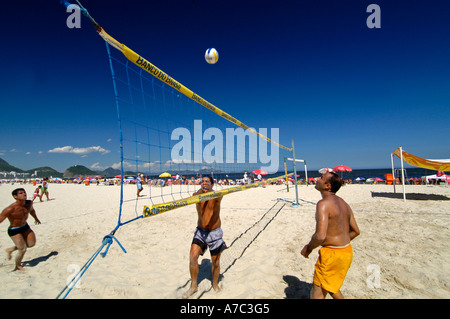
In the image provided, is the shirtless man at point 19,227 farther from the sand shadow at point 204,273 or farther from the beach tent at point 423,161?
the beach tent at point 423,161

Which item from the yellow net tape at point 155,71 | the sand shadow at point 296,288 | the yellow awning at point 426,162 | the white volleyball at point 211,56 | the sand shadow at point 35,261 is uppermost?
the white volleyball at point 211,56

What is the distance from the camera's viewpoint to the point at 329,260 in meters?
1.66

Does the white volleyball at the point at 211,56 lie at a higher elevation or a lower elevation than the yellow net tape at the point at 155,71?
higher

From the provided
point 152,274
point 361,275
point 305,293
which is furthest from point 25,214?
point 361,275

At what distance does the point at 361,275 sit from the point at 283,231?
80.5 inches

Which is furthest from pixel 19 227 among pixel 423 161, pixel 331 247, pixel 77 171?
pixel 77 171

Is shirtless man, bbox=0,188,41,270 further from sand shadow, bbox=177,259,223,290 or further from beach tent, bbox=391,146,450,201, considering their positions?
beach tent, bbox=391,146,450,201

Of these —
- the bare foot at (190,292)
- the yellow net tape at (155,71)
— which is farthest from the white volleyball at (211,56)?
the bare foot at (190,292)

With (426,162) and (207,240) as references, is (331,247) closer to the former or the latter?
(207,240)

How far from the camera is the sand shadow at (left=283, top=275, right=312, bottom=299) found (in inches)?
93.2

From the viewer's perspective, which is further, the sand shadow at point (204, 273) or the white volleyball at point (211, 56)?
the white volleyball at point (211, 56)

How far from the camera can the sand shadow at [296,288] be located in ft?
7.77

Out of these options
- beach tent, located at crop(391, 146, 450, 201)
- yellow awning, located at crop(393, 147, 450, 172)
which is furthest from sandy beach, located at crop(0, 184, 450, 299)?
yellow awning, located at crop(393, 147, 450, 172)
